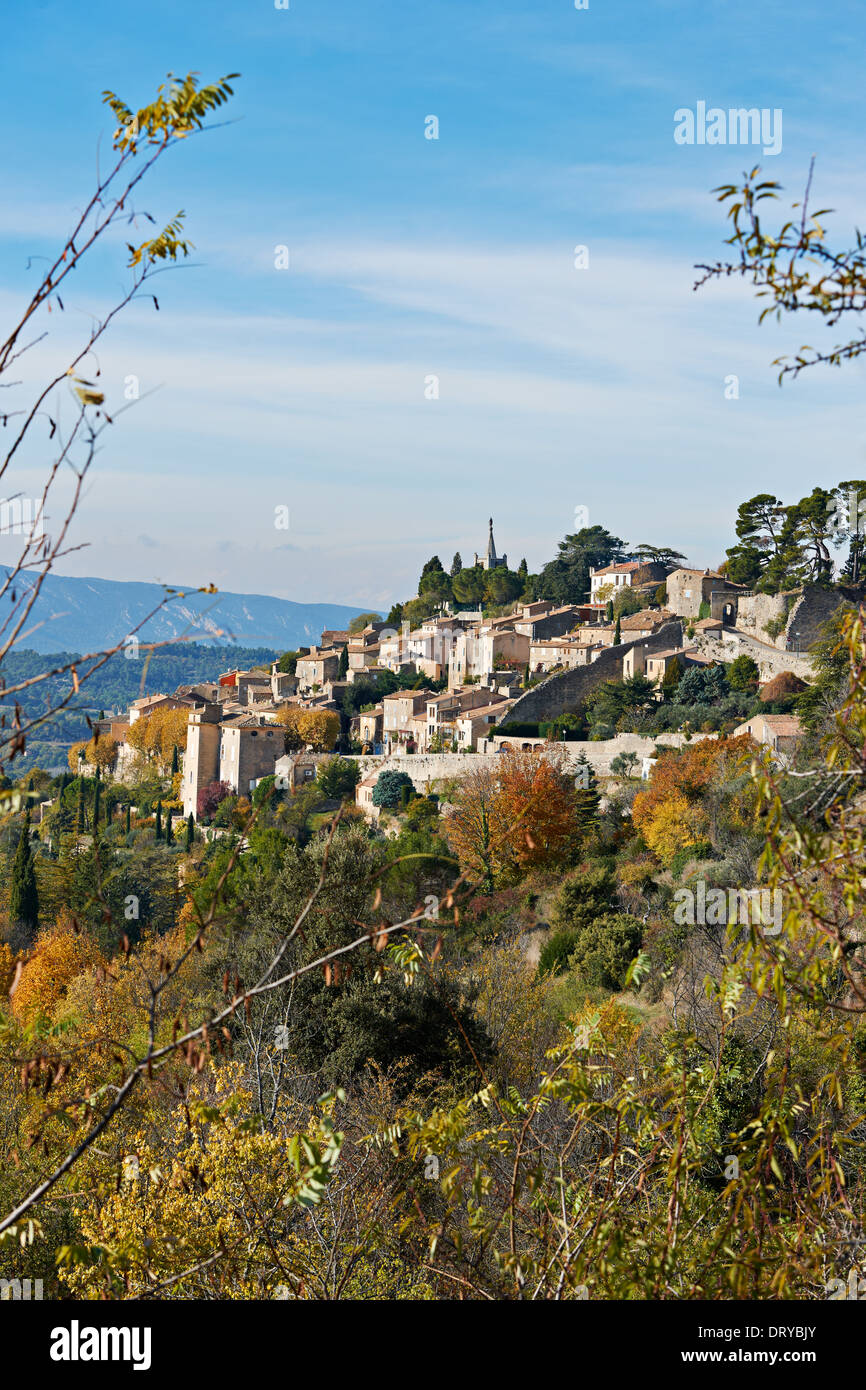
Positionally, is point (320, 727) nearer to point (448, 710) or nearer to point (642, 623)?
point (448, 710)

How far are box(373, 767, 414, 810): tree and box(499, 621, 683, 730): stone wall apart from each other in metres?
4.38

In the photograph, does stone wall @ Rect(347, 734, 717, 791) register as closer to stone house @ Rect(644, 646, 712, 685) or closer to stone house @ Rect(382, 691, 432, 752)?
stone house @ Rect(382, 691, 432, 752)

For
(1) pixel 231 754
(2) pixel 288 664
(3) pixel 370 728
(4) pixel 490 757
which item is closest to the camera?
(4) pixel 490 757

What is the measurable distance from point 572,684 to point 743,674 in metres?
6.38

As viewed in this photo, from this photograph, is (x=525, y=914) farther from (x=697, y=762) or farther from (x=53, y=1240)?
(x=53, y=1240)

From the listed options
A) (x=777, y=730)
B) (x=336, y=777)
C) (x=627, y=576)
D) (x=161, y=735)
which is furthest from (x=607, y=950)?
(x=627, y=576)

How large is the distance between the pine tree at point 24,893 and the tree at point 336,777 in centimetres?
1054

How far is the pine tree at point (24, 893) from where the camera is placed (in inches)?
1160

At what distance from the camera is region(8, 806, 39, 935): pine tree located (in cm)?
2945

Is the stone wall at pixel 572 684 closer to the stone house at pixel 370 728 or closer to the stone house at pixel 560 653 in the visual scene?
the stone house at pixel 560 653

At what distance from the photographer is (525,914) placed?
2411cm

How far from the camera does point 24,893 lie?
29.5 m

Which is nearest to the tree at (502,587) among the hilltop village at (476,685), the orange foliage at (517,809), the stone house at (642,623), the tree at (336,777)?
the hilltop village at (476,685)

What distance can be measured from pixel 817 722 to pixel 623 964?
32.7 feet
